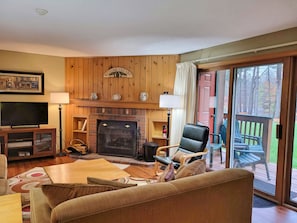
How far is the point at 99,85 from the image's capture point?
17.3 feet

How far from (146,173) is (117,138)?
1.22 meters

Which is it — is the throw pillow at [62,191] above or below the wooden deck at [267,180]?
above

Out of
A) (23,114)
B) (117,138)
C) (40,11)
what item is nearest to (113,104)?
(117,138)

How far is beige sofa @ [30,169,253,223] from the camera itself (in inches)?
49.0

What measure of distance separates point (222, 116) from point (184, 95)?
0.79 meters

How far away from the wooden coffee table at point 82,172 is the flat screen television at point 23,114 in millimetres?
2158

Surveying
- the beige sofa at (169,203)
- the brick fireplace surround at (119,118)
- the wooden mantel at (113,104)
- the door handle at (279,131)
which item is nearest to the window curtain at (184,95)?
the wooden mantel at (113,104)

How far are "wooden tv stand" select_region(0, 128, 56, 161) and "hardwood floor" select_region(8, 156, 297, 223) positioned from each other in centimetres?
14

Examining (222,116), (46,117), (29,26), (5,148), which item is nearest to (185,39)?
(222,116)

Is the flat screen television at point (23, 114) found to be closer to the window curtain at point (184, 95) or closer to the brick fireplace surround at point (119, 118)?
the brick fireplace surround at point (119, 118)

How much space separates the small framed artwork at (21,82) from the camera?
4.77 m

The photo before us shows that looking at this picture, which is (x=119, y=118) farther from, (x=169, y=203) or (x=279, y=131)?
(x=169, y=203)

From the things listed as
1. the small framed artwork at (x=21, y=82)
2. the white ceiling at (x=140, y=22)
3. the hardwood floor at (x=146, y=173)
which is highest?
the white ceiling at (x=140, y=22)

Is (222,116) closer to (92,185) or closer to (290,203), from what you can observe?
(290,203)
